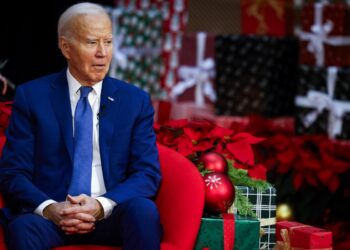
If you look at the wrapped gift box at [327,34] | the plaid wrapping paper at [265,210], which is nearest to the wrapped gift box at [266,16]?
the wrapped gift box at [327,34]

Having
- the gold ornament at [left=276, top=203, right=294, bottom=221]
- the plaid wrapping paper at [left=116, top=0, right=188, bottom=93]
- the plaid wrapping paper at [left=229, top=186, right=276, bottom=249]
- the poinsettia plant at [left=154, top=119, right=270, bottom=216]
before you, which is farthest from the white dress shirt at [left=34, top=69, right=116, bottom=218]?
the plaid wrapping paper at [left=116, top=0, right=188, bottom=93]

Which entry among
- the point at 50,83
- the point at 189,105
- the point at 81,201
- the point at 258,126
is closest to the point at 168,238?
the point at 81,201

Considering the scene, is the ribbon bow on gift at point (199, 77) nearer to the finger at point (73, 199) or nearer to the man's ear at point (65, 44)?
the man's ear at point (65, 44)

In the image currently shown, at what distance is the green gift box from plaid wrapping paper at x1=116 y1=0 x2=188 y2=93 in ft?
9.25

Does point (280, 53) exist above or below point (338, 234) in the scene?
above

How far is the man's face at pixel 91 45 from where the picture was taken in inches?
144

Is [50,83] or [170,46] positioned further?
[170,46]

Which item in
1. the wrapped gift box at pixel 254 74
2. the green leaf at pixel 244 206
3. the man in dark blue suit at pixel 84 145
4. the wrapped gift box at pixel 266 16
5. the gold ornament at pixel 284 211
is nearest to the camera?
the man in dark blue suit at pixel 84 145

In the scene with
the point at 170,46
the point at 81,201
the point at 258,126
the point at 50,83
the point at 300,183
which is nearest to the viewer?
the point at 81,201

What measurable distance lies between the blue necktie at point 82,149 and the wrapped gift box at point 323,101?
8.80ft

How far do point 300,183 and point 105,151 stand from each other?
1.88 metres

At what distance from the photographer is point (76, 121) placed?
3.68 meters

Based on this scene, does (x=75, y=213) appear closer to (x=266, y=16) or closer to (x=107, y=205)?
(x=107, y=205)

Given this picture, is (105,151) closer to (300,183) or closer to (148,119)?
(148,119)
